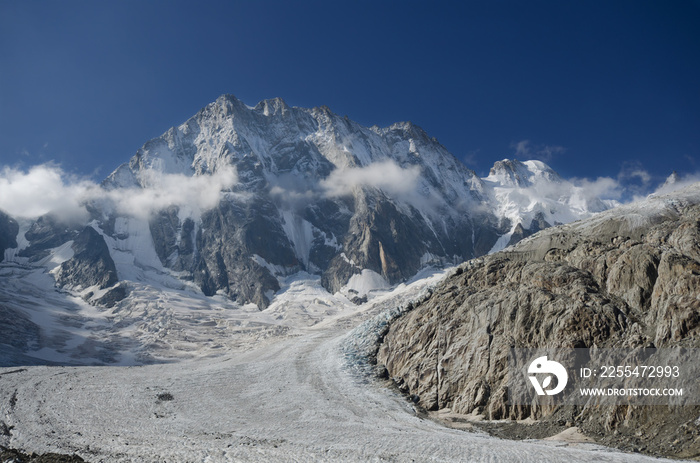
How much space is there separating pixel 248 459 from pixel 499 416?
75.6 ft

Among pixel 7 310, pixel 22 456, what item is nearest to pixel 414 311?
pixel 22 456

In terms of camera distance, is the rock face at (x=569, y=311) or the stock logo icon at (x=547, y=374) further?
the stock logo icon at (x=547, y=374)

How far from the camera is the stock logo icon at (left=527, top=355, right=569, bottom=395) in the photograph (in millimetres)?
39531

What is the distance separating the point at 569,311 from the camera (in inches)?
1729

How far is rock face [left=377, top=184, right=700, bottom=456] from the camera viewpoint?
36406 millimetres

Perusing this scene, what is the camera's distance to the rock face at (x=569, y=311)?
3641 centimetres

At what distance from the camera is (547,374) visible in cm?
4075

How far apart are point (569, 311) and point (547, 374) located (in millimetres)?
7002

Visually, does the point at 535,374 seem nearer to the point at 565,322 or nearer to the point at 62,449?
the point at 565,322

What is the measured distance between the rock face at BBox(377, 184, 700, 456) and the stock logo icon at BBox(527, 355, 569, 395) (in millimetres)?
1698

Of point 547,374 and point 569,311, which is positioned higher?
point 569,311

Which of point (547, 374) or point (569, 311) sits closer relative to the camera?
point (547, 374)

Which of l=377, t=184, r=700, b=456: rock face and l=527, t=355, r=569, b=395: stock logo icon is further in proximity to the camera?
l=527, t=355, r=569, b=395: stock logo icon

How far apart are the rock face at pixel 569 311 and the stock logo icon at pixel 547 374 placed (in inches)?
66.8
